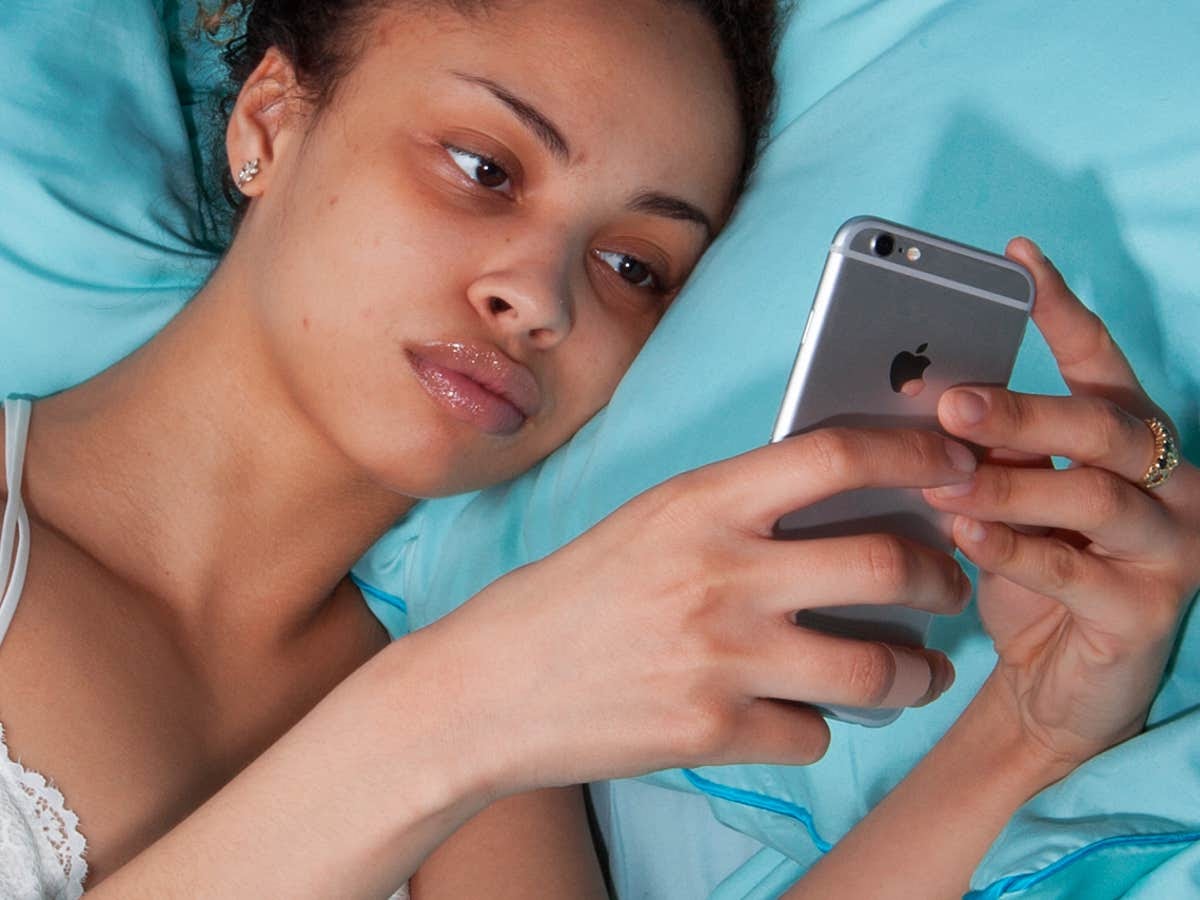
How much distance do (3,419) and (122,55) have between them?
1.98ft

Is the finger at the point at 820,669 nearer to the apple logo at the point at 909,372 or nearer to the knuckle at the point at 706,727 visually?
the knuckle at the point at 706,727

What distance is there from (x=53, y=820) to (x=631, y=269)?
0.81 m

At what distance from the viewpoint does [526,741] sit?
2.99ft

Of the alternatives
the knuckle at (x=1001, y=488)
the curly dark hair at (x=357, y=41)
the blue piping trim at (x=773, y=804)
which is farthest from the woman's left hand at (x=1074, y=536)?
the curly dark hair at (x=357, y=41)

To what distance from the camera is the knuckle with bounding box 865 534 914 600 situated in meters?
0.83

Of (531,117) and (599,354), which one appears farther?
(599,354)

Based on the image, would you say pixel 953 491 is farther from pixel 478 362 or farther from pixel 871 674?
pixel 478 362

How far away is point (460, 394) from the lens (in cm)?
123

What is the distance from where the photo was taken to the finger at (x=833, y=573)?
2.73 ft

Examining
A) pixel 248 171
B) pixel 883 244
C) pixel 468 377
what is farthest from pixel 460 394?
pixel 883 244

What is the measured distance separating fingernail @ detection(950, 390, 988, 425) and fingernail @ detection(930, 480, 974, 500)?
4cm

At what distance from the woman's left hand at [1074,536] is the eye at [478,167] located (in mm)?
543

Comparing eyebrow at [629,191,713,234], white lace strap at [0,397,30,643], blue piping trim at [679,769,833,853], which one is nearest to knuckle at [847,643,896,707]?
blue piping trim at [679,769,833,853]

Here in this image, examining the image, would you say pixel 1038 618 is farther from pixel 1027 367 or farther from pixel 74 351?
pixel 74 351
